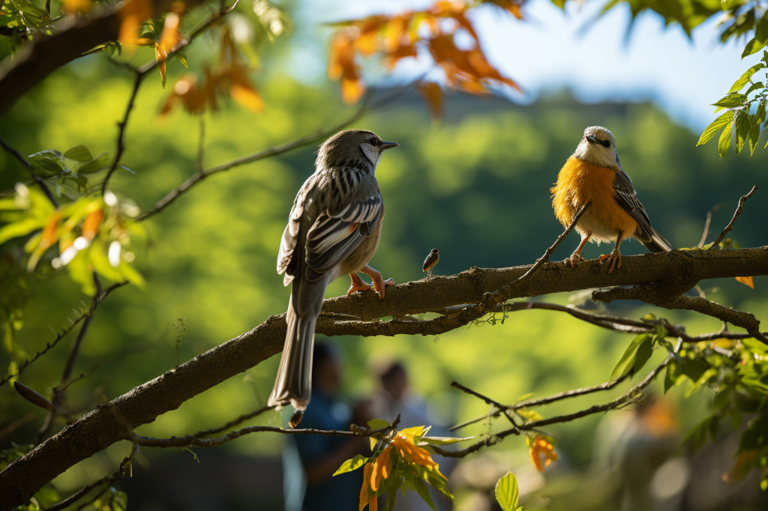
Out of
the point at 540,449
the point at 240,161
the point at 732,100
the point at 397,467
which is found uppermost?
the point at 732,100

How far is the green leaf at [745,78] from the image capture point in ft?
6.44

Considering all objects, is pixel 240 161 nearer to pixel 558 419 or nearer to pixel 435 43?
pixel 435 43

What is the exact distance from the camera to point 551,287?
2.22 m

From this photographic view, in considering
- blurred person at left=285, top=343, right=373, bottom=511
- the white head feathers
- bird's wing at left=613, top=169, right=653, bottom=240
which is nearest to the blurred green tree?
bird's wing at left=613, top=169, right=653, bottom=240

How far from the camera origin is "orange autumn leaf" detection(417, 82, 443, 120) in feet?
7.47

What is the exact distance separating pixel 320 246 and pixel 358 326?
59 centimetres

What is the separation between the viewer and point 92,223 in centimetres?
135

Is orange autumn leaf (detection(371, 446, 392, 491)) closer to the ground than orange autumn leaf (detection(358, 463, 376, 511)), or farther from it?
farther from it

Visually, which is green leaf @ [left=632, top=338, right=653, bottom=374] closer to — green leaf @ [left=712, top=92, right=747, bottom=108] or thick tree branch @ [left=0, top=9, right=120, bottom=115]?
green leaf @ [left=712, top=92, right=747, bottom=108]

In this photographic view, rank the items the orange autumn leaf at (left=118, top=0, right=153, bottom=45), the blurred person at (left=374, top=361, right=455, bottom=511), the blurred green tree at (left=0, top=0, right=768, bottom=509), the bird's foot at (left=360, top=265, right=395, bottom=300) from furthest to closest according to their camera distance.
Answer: the blurred person at (left=374, top=361, right=455, bottom=511) < the bird's foot at (left=360, top=265, right=395, bottom=300) < the blurred green tree at (left=0, top=0, right=768, bottom=509) < the orange autumn leaf at (left=118, top=0, right=153, bottom=45)

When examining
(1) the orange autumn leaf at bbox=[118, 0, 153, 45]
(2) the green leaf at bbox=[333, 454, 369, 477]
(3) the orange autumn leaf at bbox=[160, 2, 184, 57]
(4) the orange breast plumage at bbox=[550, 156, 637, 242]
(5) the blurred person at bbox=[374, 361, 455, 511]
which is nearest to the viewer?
(1) the orange autumn leaf at bbox=[118, 0, 153, 45]

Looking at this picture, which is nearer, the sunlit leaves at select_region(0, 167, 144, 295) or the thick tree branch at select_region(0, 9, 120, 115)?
the thick tree branch at select_region(0, 9, 120, 115)

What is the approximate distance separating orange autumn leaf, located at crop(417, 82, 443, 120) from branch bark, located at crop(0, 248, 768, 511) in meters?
0.71

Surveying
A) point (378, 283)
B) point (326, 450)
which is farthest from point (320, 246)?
point (326, 450)
